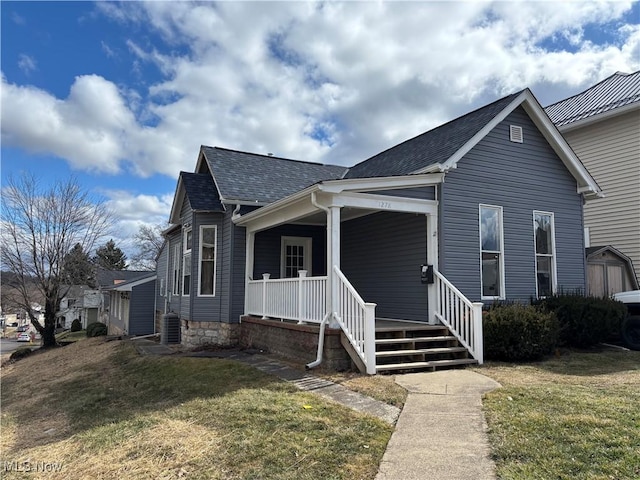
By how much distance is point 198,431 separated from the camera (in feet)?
16.4

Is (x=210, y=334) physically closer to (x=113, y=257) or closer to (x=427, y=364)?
(x=427, y=364)

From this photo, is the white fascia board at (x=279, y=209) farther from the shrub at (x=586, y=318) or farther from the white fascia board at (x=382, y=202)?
the shrub at (x=586, y=318)

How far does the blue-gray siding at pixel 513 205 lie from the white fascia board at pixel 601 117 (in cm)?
382

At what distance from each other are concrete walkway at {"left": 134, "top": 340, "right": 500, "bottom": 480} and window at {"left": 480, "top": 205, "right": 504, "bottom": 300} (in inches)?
121

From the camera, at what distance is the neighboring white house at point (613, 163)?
42.7 feet

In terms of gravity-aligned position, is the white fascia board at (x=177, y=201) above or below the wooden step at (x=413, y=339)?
above

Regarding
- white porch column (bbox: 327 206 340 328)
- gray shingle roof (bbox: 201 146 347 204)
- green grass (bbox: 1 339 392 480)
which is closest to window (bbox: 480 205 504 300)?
white porch column (bbox: 327 206 340 328)

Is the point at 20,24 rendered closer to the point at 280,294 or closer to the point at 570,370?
the point at 280,294

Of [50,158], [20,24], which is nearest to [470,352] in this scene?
[20,24]

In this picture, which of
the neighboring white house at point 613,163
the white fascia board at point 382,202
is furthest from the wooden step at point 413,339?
the neighboring white house at point 613,163

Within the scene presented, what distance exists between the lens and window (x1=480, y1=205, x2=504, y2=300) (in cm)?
987

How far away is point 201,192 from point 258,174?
196 cm

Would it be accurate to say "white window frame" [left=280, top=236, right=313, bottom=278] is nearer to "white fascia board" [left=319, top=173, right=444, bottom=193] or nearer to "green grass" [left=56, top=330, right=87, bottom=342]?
"white fascia board" [left=319, top=173, right=444, bottom=193]

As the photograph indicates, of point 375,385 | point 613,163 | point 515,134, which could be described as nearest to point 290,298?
point 375,385
